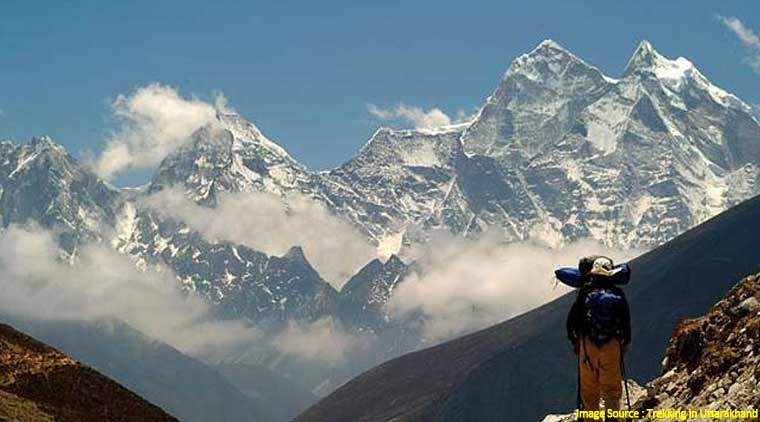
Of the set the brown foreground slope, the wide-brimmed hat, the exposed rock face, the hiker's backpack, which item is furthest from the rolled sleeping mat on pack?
the brown foreground slope

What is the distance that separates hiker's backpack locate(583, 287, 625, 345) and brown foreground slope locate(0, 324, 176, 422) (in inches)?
1333

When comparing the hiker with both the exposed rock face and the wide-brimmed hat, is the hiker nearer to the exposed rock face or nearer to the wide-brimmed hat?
the wide-brimmed hat

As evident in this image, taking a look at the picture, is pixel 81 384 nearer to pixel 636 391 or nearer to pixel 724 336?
pixel 636 391

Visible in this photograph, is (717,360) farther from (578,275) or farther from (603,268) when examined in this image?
(578,275)

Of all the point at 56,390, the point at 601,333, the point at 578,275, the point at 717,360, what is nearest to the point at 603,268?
the point at 578,275

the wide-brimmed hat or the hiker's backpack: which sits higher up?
the wide-brimmed hat

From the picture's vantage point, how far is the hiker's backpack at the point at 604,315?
19.8 m

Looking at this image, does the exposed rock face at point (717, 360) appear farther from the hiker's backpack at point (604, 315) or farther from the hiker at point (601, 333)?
the hiker's backpack at point (604, 315)

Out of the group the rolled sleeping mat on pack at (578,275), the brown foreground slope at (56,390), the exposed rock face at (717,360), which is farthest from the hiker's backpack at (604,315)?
the brown foreground slope at (56,390)

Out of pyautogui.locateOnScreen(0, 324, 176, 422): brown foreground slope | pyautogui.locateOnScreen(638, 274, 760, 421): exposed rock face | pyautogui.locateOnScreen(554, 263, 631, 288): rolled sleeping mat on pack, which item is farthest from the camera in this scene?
pyautogui.locateOnScreen(0, 324, 176, 422): brown foreground slope

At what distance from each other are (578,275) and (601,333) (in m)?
1.48

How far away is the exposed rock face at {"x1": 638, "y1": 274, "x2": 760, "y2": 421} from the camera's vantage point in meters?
18.0

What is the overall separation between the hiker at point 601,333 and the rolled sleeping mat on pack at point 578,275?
73 mm

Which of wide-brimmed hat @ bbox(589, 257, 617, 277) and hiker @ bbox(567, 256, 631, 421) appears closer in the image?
hiker @ bbox(567, 256, 631, 421)
